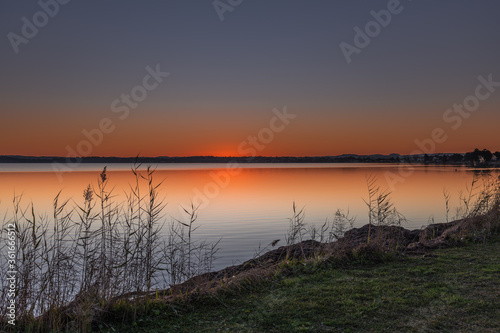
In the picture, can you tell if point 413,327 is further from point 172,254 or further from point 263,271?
point 172,254

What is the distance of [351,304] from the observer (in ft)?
19.4

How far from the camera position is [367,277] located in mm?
7230

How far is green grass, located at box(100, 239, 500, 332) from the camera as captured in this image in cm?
520

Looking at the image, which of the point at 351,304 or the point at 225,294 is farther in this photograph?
the point at 225,294

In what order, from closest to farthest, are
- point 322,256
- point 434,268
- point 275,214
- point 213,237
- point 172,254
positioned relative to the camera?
point 172,254
point 434,268
point 322,256
point 213,237
point 275,214

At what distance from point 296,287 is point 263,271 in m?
0.80

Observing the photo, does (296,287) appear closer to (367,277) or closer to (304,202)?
(367,277)

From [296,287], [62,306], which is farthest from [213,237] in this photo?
[62,306]

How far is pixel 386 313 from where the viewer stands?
5539mm

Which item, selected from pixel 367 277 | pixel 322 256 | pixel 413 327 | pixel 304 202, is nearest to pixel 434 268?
pixel 367 277

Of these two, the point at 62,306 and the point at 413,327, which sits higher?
the point at 62,306

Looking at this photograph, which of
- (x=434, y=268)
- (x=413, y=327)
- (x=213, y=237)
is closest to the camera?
(x=413, y=327)

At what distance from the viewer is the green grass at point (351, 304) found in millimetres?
5203

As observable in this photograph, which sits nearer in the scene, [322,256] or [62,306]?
[62,306]
